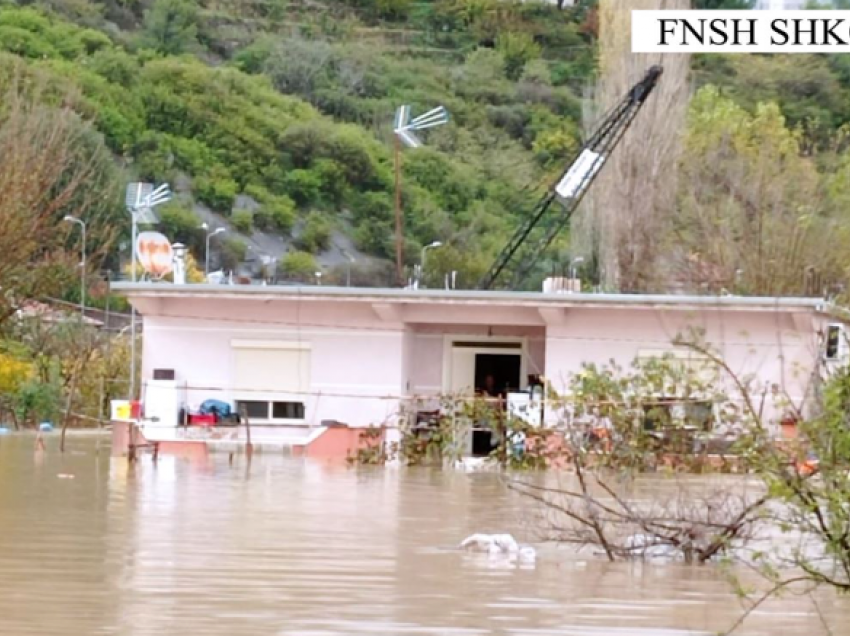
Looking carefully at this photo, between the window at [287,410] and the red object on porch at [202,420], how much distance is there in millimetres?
1300

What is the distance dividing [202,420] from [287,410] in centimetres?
164

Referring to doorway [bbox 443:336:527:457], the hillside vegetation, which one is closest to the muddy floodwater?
doorway [bbox 443:336:527:457]

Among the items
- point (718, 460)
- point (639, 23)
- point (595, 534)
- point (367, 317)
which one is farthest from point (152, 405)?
point (639, 23)

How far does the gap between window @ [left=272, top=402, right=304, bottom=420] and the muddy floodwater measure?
39.7 ft

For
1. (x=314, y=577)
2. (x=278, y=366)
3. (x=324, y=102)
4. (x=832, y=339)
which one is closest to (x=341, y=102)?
(x=324, y=102)

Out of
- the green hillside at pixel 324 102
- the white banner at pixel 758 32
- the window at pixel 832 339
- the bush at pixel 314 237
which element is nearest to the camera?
the white banner at pixel 758 32

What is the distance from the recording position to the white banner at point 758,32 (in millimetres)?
11680

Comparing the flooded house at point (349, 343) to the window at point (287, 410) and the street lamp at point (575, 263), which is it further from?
the street lamp at point (575, 263)

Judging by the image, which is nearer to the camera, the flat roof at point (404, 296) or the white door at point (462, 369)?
the flat roof at point (404, 296)

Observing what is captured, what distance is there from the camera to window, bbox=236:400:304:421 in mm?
35562

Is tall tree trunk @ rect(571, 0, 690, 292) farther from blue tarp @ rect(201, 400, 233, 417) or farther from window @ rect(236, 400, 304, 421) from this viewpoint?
blue tarp @ rect(201, 400, 233, 417)

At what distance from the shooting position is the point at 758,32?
1179 centimetres

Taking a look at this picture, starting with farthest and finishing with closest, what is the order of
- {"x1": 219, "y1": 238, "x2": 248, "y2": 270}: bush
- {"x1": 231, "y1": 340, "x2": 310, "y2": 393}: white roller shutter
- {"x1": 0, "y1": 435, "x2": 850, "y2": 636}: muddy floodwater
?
{"x1": 219, "y1": 238, "x2": 248, "y2": 270}: bush
{"x1": 231, "y1": 340, "x2": 310, "y2": 393}: white roller shutter
{"x1": 0, "y1": 435, "x2": 850, "y2": 636}: muddy floodwater

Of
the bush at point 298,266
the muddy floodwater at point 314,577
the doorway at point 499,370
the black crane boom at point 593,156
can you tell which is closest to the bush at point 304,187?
the bush at point 298,266
